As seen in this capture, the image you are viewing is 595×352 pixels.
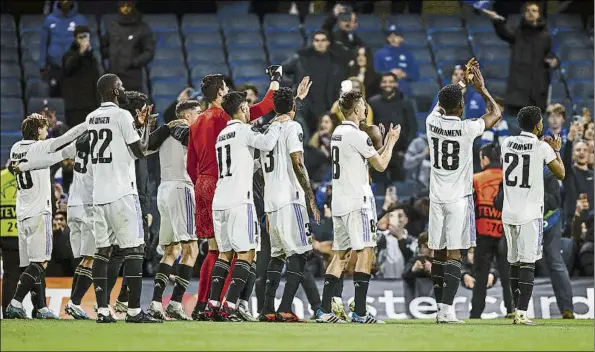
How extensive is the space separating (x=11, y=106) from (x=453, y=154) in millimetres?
9952

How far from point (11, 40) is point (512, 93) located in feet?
28.6

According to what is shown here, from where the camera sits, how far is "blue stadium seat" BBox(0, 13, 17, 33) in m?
22.3

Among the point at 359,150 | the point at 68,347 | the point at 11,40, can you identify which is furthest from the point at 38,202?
the point at 11,40

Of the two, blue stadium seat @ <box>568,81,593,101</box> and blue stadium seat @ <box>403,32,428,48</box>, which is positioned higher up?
blue stadium seat @ <box>403,32,428,48</box>

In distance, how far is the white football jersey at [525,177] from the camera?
42.6 feet

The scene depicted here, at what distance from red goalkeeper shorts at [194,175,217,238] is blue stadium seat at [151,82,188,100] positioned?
7.83 metres

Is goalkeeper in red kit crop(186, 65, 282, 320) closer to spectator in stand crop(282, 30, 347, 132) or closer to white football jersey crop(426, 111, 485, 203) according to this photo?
white football jersey crop(426, 111, 485, 203)

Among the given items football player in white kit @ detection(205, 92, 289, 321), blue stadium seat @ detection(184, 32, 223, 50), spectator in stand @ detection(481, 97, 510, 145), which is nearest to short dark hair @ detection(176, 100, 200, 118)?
football player in white kit @ detection(205, 92, 289, 321)

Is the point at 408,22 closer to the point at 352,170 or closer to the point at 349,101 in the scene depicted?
the point at 349,101

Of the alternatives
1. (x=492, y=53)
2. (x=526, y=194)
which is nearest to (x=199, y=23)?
(x=492, y=53)

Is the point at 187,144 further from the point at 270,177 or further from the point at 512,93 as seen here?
the point at 512,93

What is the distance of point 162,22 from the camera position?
22891mm

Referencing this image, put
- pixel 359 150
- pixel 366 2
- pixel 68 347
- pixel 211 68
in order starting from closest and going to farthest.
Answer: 1. pixel 68 347
2. pixel 359 150
3. pixel 211 68
4. pixel 366 2

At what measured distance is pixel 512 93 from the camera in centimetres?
2030
